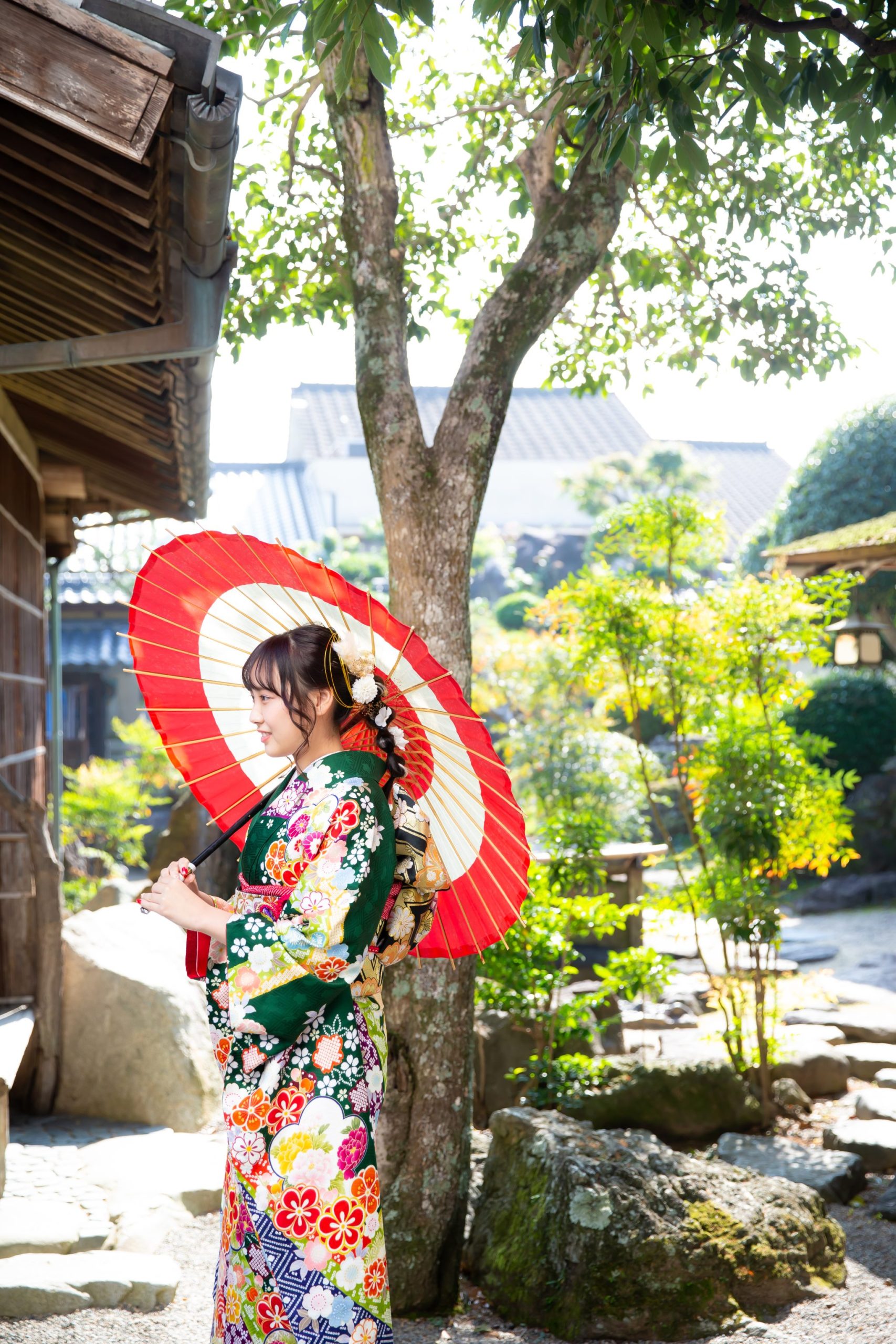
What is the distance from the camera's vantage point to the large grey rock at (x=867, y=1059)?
7012 millimetres

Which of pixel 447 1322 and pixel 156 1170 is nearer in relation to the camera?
pixel 447 1322

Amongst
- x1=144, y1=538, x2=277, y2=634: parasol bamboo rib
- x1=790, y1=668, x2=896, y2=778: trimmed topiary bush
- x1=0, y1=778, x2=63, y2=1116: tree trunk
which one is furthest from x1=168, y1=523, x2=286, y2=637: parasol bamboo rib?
x1=790, y1=668, x2=896, y2=778: trimmed topiary bush

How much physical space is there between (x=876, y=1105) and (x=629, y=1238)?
297 cm

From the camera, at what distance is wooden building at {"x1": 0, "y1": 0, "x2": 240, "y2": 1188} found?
7.86 ft

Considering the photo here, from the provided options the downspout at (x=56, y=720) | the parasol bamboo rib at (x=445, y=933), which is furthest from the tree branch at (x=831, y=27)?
the downspout at (x=56, y=720)

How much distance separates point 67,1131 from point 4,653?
2.30 m

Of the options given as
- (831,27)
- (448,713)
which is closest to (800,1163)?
(448,713)

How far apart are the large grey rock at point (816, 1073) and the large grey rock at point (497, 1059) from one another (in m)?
1.67

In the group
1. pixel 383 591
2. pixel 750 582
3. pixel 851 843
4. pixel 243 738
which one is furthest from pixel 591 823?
pixel 383 591

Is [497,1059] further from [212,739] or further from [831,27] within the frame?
[831,27]

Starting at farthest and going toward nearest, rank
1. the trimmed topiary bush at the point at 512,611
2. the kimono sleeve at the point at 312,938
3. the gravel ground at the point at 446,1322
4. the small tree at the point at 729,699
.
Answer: the trimmed topiary bush at the point at 512,611
the small tree at the point at 729,699
the gravel ground at the point at 446,1322
the kimono sleeve at the point at 312,938

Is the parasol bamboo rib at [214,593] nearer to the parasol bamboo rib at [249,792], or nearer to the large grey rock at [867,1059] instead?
the parasol bamboo rib at [249,792]

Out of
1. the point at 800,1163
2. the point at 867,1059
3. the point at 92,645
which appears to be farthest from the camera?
the point at 92,645

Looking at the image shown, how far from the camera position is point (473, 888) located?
2.84m
